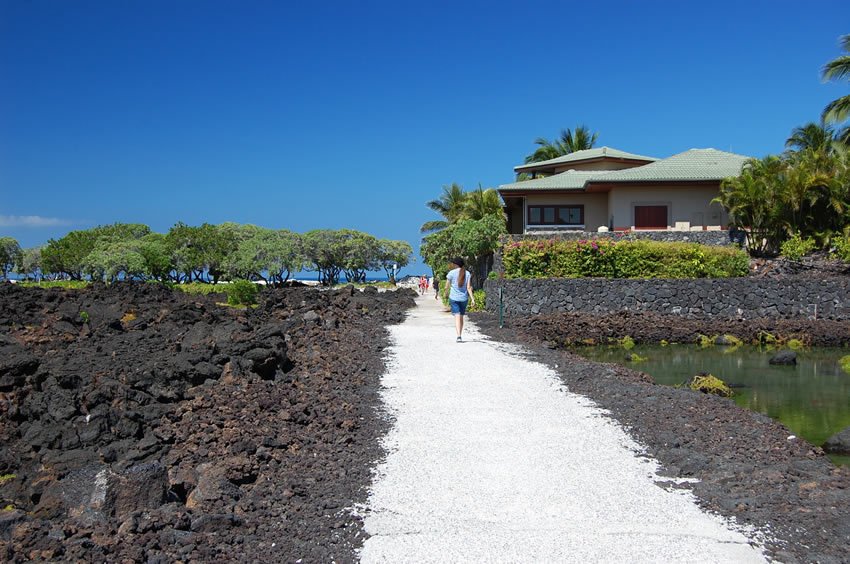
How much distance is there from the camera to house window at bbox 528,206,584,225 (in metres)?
39.2

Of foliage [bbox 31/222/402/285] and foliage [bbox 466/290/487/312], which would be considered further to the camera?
foliage [bbox 31/222/402/285]

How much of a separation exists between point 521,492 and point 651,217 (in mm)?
32041

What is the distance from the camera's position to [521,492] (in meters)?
6.90

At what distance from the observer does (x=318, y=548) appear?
5.62 m

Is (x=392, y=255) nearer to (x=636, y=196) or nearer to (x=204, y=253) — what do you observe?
(x=204, y=253)

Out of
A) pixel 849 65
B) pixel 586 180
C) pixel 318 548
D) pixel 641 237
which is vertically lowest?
pixel 318 548

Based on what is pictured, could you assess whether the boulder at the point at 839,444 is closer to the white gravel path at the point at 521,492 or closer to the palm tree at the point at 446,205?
the white gravel path at the point at 521,492

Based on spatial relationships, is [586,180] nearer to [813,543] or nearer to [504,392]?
[504,392]

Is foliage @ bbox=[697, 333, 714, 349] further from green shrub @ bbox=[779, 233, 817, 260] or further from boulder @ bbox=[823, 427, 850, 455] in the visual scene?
boulder @ bbox=[823, 427, 850, 455]

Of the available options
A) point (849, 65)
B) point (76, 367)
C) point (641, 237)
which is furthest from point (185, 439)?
point (849, 65)

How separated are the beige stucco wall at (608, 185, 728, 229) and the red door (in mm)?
205

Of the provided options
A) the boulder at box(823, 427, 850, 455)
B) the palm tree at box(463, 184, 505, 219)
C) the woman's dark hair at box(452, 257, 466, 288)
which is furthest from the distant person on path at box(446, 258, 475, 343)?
the palm tree at box(463, 184, 505, 219)

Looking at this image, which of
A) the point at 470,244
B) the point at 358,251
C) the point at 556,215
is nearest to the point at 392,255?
the point at 358,251

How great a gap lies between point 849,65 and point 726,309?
17.5 metres
